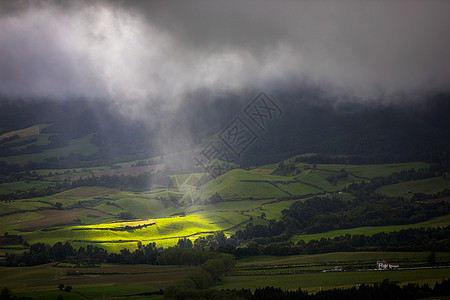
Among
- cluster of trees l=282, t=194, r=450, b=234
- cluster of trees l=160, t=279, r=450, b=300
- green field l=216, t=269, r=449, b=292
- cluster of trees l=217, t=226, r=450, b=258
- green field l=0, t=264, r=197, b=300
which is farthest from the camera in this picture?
cluster of trees l=282, t=194, r=450, b=234

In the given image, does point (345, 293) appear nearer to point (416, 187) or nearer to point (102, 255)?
point (102, 255)

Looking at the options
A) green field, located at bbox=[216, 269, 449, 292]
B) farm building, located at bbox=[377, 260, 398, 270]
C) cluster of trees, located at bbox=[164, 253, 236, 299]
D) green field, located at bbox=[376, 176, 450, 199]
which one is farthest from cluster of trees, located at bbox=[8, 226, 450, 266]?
green field, located at bbox=[376, 176, 450, 199]

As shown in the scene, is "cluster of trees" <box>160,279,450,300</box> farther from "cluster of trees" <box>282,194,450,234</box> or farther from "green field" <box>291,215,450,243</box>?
"cluster of trees" <box>282,194,450,234</box>

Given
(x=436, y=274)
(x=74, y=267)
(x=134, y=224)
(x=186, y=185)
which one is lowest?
(x=436, y=274)

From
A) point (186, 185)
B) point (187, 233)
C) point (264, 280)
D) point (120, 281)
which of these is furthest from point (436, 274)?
point (186, 185)

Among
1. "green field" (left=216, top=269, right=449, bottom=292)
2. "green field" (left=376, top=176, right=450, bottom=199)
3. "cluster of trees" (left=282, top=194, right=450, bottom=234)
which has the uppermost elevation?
"green field" (left=376, top=176, right=450, bottom=199)

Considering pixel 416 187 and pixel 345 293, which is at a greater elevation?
pixel 416 187

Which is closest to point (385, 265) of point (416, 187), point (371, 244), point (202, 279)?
point (371, 244)

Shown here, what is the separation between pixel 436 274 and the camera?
68.5 metres

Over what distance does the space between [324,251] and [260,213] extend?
46643 mm

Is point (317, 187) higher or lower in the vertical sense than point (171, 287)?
higher

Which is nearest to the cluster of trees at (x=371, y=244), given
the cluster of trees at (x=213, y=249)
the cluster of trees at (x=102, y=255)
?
the cluster of trees at (x=213, y=249)

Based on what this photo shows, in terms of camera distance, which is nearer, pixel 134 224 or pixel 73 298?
Answer: pixel 73 298

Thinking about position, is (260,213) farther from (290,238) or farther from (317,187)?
(317,187)
